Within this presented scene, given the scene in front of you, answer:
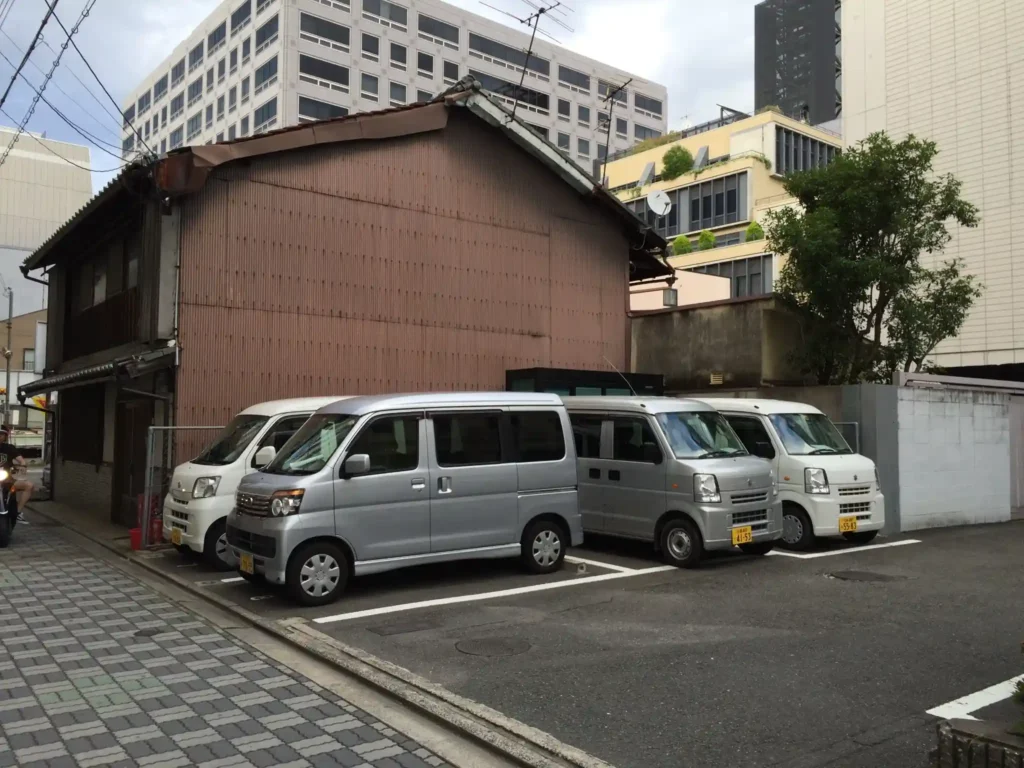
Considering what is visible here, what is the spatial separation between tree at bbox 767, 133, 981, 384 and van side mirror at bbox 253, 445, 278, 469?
32.1 feet

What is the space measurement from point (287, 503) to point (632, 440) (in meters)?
4.78

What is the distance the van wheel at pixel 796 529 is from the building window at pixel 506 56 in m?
50.0

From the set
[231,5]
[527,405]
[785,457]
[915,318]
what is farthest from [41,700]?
[231,5]

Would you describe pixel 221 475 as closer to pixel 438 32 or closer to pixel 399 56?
pixel 399 56

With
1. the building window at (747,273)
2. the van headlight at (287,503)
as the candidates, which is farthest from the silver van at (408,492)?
the building window at (747,273)

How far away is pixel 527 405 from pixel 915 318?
8775 mm

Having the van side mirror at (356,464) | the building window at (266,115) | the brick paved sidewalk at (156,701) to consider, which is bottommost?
the brick paved sidewalk at (156,701)

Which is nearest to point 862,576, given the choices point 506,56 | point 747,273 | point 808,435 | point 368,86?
point 808,435

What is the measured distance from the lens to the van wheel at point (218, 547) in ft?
32.5

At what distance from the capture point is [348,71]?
50.4 m

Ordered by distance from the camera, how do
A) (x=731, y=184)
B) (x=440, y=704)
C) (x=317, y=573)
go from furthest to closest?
(x=731, y=184)
(x=317, y=573)
(x=440, y=704)

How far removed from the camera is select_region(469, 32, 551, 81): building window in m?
56.8

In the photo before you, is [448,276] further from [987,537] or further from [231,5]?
[231,5]

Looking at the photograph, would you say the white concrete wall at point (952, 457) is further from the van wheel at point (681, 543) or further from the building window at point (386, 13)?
the building window at point (386, 13)
